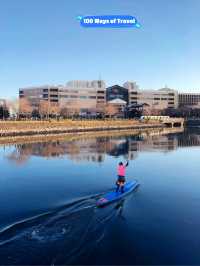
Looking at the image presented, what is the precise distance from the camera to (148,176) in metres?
24.5

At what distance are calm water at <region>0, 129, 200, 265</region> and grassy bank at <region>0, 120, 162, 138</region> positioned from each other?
3927 cm

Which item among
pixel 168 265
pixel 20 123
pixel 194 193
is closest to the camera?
pixel 168 265

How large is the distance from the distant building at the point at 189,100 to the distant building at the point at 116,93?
113 ft

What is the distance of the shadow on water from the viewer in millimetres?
10609

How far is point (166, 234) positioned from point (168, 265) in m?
2.54

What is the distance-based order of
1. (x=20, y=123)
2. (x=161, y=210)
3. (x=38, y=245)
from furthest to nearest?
(x=20, y=123) → (x=161, y=210) → (x=38, y=245)

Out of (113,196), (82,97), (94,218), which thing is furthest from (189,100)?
(94,218)

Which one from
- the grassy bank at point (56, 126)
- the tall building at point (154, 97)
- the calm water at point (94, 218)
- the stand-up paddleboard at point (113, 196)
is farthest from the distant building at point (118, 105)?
the stand-up paddleboard at point (113, 196)

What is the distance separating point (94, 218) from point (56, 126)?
65.1 metres

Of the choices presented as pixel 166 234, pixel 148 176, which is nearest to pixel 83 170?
pixel 148 176

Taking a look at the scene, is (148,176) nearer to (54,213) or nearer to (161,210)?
(161,210)

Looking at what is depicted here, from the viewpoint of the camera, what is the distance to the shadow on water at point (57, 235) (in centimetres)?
1061

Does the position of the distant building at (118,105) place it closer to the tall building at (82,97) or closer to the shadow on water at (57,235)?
the tall building at (82,97)

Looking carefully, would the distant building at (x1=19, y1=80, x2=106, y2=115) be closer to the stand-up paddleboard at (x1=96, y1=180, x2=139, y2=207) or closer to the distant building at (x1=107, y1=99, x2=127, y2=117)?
the distant building at (x1=107, y1=99, x2=127, y2=117)
